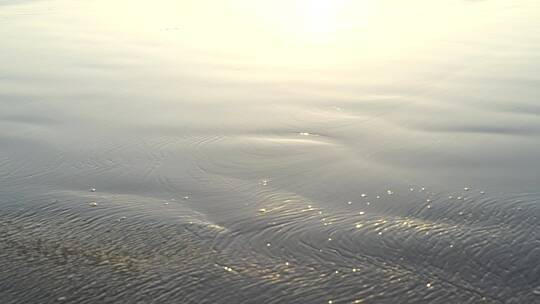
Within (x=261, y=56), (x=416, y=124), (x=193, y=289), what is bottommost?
(x=193, y=289)

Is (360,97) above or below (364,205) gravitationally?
above

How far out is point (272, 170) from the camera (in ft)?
19.1

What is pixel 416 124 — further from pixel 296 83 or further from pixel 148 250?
pixel 148 250

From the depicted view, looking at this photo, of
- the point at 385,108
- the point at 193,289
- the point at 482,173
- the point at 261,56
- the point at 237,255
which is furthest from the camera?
the point at 261,56

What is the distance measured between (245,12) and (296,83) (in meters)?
6.71

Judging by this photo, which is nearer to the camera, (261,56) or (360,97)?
(360,97)

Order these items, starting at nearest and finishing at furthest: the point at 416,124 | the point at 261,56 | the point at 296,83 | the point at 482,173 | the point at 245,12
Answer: the point at 482,173 → the point at 416,124 → the point at 296,83 → the point at 261,56 → the point at 245,12

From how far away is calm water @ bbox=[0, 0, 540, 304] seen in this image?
4102 mm

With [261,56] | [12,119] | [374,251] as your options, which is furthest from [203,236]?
[261,56]

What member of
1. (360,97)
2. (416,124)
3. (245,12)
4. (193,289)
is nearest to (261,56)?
(360,97)

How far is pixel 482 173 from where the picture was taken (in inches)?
222

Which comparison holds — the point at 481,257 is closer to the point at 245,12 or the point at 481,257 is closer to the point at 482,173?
the point at 482,173

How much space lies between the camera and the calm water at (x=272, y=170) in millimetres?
4102

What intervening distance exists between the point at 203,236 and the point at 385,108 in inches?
145
